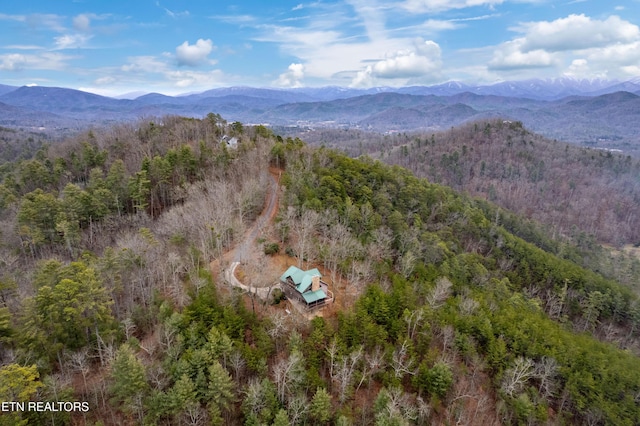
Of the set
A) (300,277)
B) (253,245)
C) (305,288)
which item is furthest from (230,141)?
(305,288)

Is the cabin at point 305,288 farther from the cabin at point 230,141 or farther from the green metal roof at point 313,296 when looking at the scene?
the cabin at point 230,141

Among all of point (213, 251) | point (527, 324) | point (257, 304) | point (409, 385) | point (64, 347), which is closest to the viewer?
point (64, 347)

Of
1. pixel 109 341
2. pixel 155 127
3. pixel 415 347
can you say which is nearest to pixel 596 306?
pixel 415 347

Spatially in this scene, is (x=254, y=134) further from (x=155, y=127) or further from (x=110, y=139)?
(x=110, y=139)

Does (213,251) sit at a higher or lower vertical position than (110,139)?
lower

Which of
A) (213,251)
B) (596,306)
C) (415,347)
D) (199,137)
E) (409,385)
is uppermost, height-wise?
(199,137)

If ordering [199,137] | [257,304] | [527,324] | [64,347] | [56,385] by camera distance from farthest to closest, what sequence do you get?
1. [199,137]
2. [527,324]
3. [257,304]
4. [64,347]
5. [56,385]

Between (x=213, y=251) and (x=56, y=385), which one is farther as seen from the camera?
(x=213, y=251)

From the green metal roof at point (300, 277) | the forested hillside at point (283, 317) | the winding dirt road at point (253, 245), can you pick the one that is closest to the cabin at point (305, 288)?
the green metal roof at point (300, 277)

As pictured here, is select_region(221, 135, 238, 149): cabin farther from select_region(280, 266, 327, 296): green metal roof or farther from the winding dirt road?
select_region(280, 266, 327, 296): green metal roof
